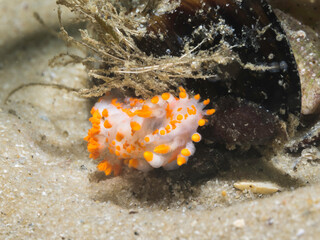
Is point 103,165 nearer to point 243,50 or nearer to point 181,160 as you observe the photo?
point 181,160

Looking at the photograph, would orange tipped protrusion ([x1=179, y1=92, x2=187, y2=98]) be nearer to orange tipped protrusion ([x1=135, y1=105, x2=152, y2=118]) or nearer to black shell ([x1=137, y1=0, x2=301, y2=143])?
black shell ([x1=137, y1=0, x2=301, y2=143])

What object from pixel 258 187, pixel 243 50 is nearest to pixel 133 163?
pixel 258 187

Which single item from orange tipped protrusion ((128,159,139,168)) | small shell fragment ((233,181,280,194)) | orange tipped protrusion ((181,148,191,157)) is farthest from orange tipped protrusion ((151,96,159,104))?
small shell fragment ((233,181,280,194))

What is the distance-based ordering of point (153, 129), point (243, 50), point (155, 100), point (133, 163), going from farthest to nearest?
point (133, 163), point (153, 129), point (155, 100), point (243, 50)

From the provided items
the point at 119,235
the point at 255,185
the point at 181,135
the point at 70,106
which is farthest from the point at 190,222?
the point at 70,106

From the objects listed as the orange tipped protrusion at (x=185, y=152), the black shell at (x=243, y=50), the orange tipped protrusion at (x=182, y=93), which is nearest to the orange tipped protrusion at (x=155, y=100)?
the orange tipped protrusion at (x=182, y=93)

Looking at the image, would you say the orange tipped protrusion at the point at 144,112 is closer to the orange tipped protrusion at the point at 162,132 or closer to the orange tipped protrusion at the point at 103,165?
the orange tipped protrusion at the point at 162,132

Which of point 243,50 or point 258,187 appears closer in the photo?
point 243,50
